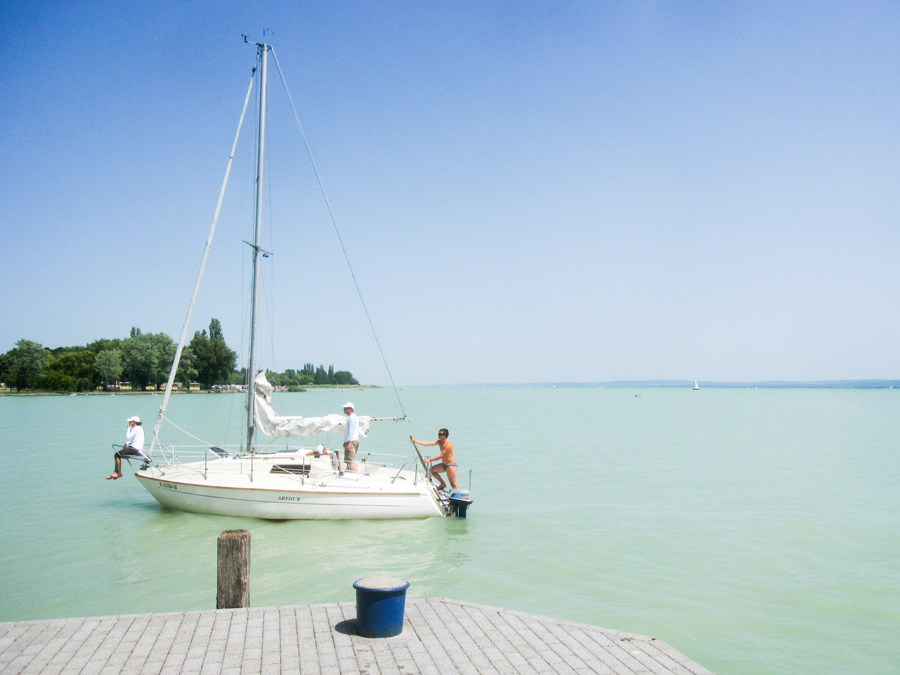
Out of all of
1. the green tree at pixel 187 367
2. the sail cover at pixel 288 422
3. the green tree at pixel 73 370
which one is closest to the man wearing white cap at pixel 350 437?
the sail cover at pixel 288 422

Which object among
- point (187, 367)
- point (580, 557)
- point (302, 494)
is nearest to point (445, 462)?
point (302, 494)

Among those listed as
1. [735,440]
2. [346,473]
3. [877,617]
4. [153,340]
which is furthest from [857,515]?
[153,340]

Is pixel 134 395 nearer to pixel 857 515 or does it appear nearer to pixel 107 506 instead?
pixel 107 506

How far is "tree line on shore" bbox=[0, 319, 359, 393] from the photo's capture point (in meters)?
112

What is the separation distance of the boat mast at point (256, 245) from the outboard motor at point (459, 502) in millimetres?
6029

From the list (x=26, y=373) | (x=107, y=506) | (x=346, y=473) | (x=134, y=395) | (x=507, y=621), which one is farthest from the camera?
(x=134, y=395)

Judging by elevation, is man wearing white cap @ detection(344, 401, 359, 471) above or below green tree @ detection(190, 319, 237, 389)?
below

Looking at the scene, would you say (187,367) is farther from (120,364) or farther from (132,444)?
(132,444)

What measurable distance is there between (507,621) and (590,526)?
10.4 metres

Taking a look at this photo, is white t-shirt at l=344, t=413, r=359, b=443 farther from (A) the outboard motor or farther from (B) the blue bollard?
(B) the blue bollard

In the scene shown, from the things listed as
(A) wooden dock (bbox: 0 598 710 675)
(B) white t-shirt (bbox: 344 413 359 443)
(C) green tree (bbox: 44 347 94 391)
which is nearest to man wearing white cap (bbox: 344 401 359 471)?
(B) white t-shirt (bbox: 344 413 359 443)

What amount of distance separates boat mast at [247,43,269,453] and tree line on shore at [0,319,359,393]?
9455 centimetres

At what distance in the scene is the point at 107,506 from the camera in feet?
60.8

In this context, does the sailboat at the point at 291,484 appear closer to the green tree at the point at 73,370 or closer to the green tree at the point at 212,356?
the green tree at the point at 212,356
